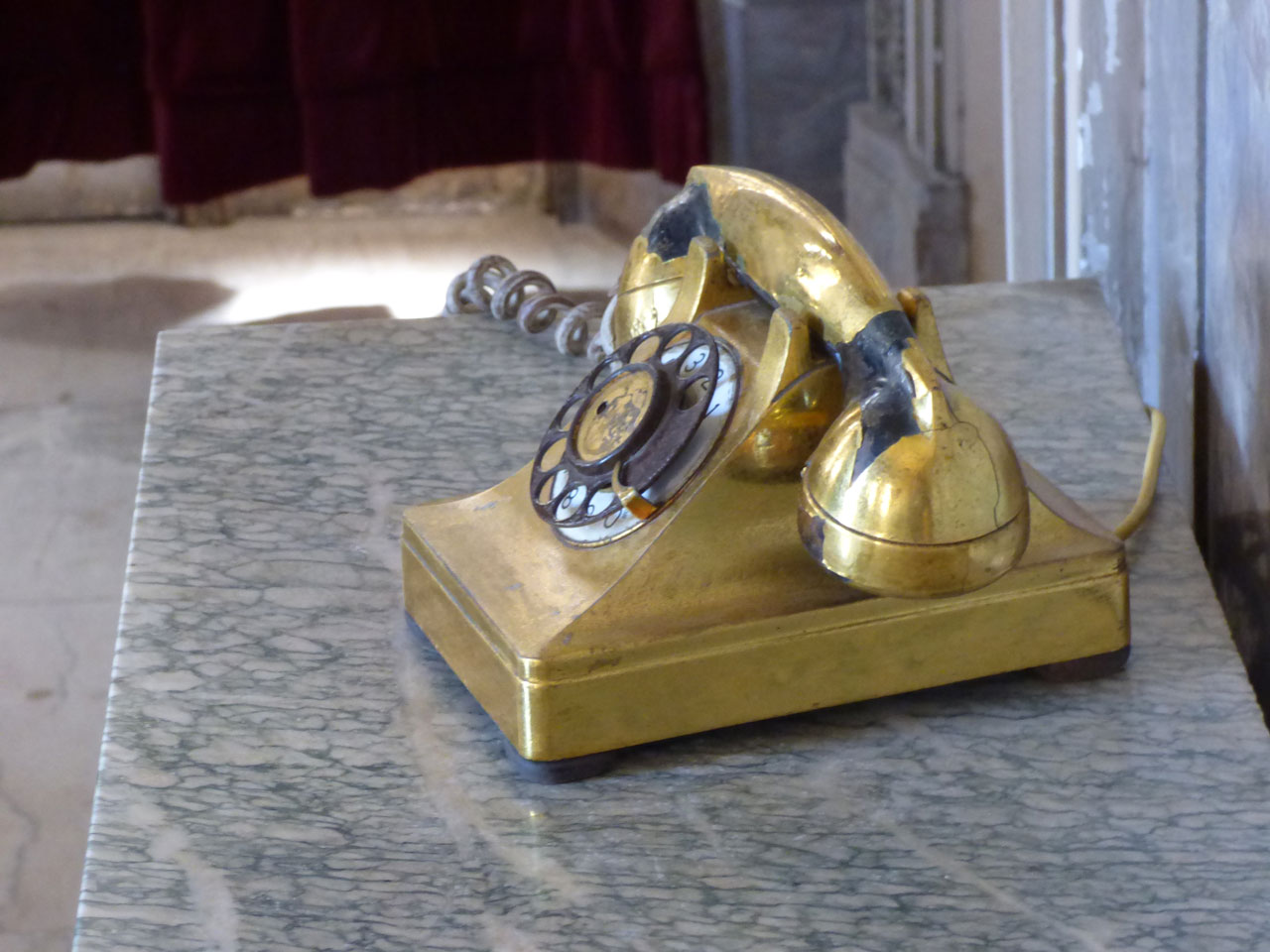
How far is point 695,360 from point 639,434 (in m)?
0.04

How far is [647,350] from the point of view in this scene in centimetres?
75

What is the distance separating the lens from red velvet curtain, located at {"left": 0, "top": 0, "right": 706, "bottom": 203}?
2.89 m

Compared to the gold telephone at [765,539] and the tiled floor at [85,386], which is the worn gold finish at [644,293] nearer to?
the gold telephone at [765,539]

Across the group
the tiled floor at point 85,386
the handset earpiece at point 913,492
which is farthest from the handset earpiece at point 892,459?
the tiled floor at point 85,386

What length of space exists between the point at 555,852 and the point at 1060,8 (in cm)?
91

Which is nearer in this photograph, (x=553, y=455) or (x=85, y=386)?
(x=553, y=455)

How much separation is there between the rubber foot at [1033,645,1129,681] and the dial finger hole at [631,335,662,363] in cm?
23

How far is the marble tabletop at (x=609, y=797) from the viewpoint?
573 mm

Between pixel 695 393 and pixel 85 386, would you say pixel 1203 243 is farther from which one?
pixel 85 386

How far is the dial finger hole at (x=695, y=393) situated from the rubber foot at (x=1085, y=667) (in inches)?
7.7

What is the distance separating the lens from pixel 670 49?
2.69 metres

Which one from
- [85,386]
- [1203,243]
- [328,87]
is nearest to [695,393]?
[1203,243]

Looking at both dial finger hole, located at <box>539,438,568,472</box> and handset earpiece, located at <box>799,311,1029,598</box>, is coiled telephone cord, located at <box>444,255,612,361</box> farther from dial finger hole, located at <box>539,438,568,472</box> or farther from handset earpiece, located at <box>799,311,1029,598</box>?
handset earpiece, located at <box>799,311,1029,598</box>

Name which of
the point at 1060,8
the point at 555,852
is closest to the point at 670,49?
the point at 1060,8
